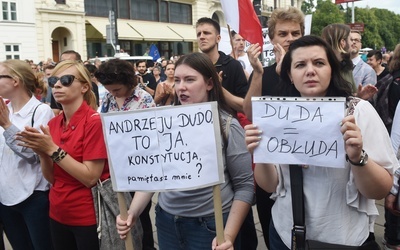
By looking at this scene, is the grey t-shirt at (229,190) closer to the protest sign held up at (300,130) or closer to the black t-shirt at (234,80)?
the protest sign held up at (300,130)

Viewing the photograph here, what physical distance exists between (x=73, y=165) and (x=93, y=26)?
30.8 m

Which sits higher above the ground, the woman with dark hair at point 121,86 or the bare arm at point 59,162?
the woman with dark hair at point 121,86

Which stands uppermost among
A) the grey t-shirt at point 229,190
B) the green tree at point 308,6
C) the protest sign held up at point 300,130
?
the green tree at point 308,6

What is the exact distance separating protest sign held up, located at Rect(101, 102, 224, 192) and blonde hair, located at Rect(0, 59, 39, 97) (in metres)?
1.28

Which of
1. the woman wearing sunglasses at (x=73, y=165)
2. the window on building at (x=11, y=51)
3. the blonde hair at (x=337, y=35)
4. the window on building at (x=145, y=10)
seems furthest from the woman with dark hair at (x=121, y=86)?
the window on building at (x=145, y=10)

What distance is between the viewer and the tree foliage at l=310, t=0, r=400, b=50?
50287 mm

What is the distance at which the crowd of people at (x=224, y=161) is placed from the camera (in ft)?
5.82

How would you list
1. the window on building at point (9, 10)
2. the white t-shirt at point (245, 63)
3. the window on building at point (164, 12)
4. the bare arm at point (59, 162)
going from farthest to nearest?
the window on building at point (164, 12) < the window on building at point (9, 10) < the white t-shirt at point (245, 63) < the bare arm at point (59, 162)

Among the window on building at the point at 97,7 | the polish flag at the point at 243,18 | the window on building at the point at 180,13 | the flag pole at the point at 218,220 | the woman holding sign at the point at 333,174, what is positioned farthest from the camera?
the window on building at the point at 180,13

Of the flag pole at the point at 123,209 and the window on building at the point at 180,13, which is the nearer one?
the flag pole at the point at 123,209

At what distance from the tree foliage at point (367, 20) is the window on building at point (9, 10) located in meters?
28.2

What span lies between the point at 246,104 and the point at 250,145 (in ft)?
3.82

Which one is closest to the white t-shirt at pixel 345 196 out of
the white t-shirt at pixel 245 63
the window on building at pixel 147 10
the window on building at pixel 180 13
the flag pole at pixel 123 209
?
the flag pole at pixel 123 209

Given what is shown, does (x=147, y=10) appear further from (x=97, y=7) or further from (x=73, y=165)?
(x=73, y=165)
